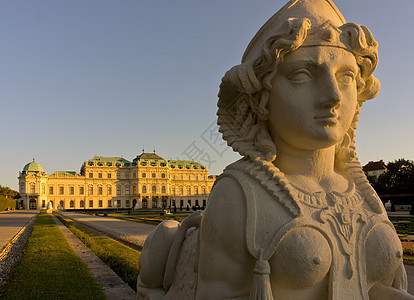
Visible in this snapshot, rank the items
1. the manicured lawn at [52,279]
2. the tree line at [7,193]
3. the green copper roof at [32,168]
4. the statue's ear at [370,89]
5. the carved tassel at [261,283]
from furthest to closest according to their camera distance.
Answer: the green copper roof at [32,168]
the tree line at [7,193]
the manicured lawn at [52,279]
the statue's ear at [370,89]
the carved tassel at [261,283]

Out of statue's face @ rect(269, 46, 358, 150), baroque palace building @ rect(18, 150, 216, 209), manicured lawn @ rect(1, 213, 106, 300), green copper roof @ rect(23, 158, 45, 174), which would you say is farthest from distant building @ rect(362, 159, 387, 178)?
green copper roof @ rect(23, 158, 45, 174)

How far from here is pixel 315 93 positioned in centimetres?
154

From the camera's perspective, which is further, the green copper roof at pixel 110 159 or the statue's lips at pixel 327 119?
the green copper roof at pixel 110 159

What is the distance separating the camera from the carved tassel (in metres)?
1.36

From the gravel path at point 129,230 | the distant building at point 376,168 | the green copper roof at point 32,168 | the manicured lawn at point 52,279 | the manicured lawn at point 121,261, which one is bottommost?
the gravel path at point 129,230

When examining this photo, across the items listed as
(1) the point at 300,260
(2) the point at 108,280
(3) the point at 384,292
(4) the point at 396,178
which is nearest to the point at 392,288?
(3) the point at 384,292

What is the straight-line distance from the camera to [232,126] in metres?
1.83

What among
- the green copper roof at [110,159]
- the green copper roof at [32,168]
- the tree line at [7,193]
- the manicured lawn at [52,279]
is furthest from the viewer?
the green copper roof at [110,159]

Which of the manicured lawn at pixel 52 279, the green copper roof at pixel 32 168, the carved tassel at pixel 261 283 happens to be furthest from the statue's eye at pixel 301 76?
the green copper roof at pixel 32 168

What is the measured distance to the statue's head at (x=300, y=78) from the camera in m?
1.53

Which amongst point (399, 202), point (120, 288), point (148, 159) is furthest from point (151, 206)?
point (120, 288)

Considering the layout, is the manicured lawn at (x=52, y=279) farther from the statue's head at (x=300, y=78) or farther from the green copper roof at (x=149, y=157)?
the green copper roof at (x=149, y=157)

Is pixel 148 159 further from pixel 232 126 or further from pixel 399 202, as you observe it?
pixel 232 126

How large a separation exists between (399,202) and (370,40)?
157 ft
